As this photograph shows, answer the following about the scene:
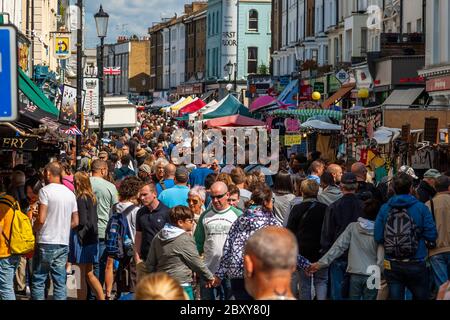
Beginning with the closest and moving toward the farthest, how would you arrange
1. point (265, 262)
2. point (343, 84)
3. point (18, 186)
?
point (265, 262) < point (18, 186) < point (343, 84)

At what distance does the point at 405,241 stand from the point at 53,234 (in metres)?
3.70

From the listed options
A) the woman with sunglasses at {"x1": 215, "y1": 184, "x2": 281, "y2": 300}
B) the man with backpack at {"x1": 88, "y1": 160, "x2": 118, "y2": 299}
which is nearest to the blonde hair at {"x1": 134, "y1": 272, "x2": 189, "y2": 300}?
the woman with sunglasses at {"x1": 215, "y1": 184, "x2": 281, "y2": 300}

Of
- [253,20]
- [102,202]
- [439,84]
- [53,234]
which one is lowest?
[53,234]

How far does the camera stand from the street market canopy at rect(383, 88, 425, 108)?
32.4 metres

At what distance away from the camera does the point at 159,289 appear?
5.22 metres

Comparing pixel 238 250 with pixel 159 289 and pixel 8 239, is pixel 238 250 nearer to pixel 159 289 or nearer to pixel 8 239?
pixel 8 239

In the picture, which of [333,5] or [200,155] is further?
[333,5]

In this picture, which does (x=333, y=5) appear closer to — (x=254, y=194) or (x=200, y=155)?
(x=200, y=155)

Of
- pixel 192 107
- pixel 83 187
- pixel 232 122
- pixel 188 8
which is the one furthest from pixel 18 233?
pixel 188 8

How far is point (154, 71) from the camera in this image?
136 metres

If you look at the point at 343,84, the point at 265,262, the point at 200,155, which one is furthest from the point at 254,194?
the point at 343,84

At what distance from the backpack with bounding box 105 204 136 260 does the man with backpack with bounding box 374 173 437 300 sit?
299cm

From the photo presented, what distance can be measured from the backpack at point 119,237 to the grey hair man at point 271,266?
6879 millimetres
